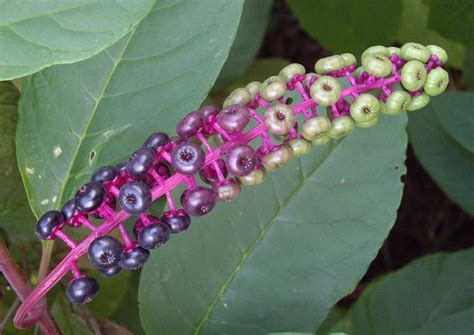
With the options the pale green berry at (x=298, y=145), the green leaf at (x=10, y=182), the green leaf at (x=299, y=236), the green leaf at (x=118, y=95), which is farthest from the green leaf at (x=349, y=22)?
the pale green berry at (x=298, y=145)

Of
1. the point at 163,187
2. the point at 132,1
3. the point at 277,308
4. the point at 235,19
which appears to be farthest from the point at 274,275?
the point at 132,1

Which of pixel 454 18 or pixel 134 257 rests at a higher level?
pixel 134 257

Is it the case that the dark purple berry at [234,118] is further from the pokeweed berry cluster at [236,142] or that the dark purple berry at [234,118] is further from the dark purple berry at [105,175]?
the dark purple berry at [105,175]

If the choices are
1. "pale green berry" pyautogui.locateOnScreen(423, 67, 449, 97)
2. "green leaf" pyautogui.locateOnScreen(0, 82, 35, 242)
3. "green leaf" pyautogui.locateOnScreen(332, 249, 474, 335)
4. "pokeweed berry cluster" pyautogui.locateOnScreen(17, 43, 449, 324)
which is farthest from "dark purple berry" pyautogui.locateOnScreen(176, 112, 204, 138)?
"green leaf" pyautogui.locateOnScreen(332, 249, 474, 335)

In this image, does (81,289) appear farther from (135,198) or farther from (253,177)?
(253,177)

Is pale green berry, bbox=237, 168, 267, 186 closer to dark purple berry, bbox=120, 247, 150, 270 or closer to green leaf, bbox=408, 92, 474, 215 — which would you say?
dark purple berry, bbox=120, 247, 150, 270

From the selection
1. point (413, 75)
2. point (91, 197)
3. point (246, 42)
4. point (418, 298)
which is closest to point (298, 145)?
point (413, 75)

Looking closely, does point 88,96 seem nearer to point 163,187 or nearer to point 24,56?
point 24,56
